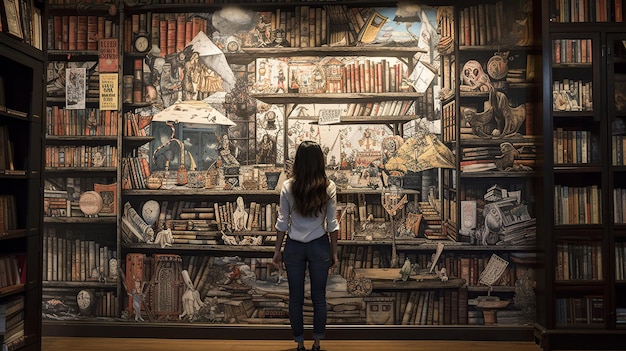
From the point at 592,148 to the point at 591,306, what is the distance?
1259 mm

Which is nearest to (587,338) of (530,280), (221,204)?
(530,280)

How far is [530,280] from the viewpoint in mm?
4320

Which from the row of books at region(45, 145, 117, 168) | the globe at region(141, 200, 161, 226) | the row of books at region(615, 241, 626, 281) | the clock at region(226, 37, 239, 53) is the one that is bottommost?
the row of books at region(615, 241, 626, 281)

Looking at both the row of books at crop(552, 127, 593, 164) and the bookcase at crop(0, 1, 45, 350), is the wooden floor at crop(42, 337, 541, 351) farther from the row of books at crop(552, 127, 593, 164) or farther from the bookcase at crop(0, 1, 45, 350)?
the row of books at crop(552, 127, 593, 164)

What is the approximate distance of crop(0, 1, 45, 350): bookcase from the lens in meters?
3.46

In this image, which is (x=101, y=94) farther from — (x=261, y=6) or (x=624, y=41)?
(x=624, y=41)

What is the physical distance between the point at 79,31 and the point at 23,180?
1.61 metres

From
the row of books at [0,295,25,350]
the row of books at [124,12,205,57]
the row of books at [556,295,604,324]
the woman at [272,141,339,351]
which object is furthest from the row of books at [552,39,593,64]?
the row of books at [0,295,25,350]

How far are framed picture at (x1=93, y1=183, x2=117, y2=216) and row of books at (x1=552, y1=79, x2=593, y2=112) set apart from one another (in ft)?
12.3

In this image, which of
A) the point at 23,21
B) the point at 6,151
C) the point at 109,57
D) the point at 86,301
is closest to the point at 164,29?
the point at 109,57

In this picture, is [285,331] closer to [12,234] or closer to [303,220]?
Answer: [303,220]

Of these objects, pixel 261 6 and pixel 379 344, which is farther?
pixel 261 6

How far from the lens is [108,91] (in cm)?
448

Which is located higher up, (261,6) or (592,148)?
(261,6)
